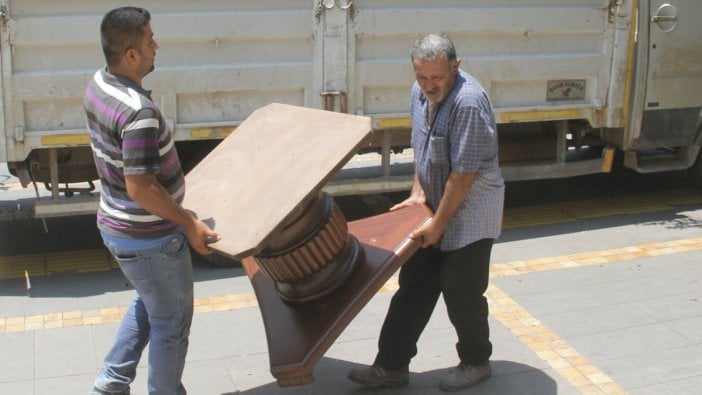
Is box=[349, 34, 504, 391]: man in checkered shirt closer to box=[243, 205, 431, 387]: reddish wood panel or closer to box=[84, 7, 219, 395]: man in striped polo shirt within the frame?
box=[243, 205, 431, 387]: reddish wood panel

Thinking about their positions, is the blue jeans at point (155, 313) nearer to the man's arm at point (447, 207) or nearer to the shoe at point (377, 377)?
the shoe at point (377, 377)

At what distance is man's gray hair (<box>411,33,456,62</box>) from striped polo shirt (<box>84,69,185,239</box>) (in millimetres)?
1086

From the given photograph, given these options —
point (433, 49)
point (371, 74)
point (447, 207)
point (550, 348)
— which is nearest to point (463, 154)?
point (447, 207)

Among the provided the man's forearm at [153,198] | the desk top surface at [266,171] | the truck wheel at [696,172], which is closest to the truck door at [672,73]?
the truck wheel at [696,172]

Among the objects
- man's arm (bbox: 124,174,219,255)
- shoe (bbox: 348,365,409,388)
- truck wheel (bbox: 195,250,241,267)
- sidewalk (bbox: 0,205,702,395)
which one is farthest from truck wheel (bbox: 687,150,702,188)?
man's arm (bbox: 124,174,219,255)

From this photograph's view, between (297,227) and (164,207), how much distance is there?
57cm

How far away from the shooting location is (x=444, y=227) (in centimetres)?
418

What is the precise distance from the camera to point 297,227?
12.9 ft

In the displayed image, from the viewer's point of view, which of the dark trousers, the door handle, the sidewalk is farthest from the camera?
the door handle

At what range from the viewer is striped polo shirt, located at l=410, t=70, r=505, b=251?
4.07 meters

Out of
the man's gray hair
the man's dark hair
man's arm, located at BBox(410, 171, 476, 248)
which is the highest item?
the man's dark hair

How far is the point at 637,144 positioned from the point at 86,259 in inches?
170

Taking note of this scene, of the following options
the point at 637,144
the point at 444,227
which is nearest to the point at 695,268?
the point at 637,144

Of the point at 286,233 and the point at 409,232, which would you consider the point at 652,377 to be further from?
the point at 286,233
